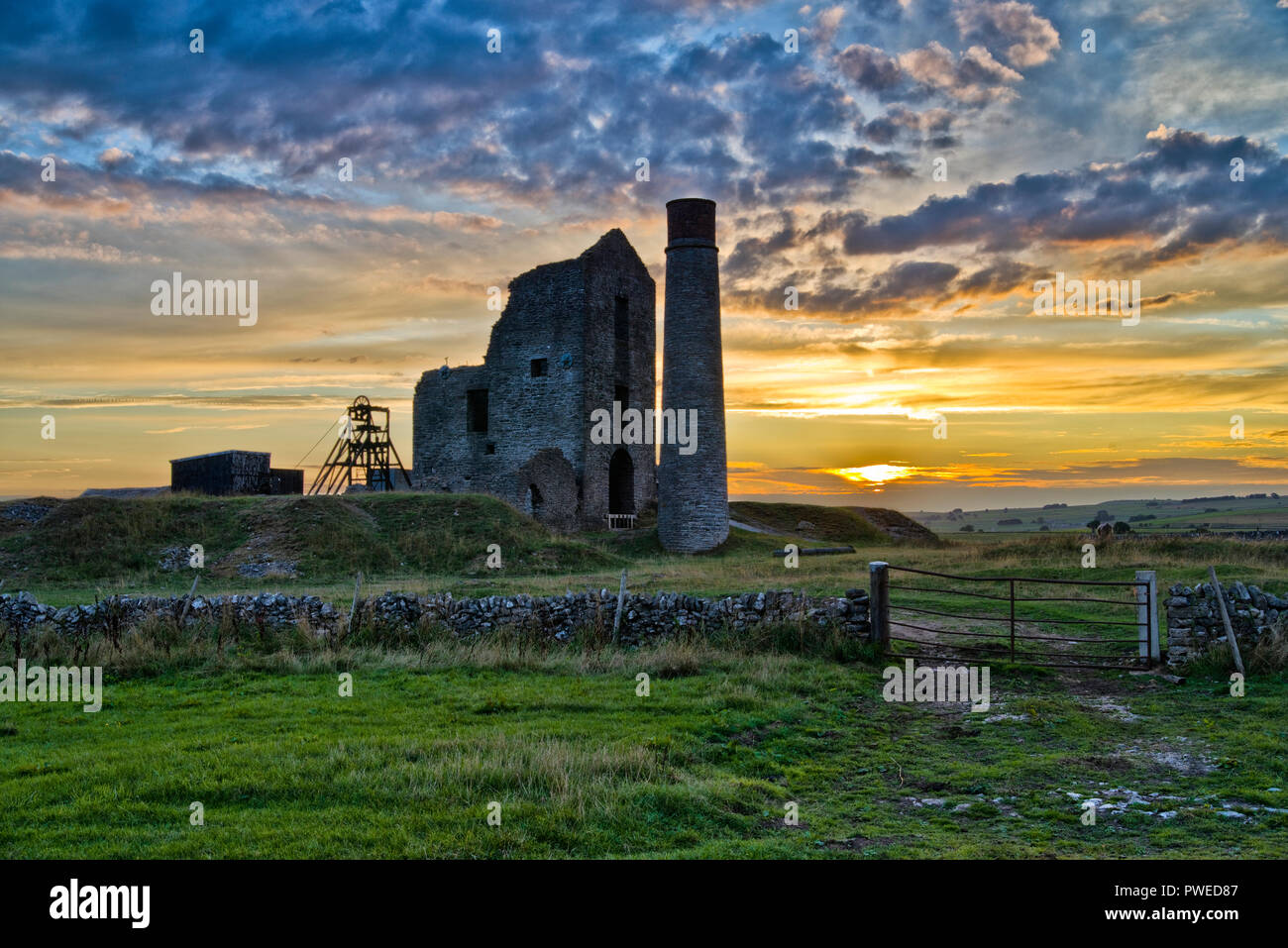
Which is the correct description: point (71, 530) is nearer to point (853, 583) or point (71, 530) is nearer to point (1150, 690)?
point (853, 583)

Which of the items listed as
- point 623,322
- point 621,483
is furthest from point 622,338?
point 621,483

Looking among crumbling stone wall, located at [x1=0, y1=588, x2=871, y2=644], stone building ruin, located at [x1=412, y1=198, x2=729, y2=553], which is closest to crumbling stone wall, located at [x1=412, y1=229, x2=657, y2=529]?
stone building ruin, located at [x1=412, y1=198, x2=729, y2=553]

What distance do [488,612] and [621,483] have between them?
97.7 feet

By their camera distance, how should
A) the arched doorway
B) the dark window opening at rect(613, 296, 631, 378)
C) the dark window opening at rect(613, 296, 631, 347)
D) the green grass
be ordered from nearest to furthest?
the green grass
the dark window opening at rect(613, 296, 631, 378)
the dark window opening at rect(613, 296, 631, 347)
the arched doorway

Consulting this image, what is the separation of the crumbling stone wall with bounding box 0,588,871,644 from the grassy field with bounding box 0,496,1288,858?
1.93 feet

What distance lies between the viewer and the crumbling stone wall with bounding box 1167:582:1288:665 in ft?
42.5

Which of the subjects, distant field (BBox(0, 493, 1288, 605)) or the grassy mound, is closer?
distant field (BBox(0, 493, 1288, 605))

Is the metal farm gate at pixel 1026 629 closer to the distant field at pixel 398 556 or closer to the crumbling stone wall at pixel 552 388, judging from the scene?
the distant field at pixel 398 556

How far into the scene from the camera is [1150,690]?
12203mm

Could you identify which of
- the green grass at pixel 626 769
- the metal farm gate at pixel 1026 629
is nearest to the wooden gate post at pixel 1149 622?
the metal farm gate at pixel 1026 629

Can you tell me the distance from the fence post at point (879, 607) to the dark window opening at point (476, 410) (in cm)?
3391

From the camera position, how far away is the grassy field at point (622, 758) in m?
6.66

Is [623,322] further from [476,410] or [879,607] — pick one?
[879,607]

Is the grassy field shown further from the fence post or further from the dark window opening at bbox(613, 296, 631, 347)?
the dark window opening at bbox(613, 296, 631, 347)
